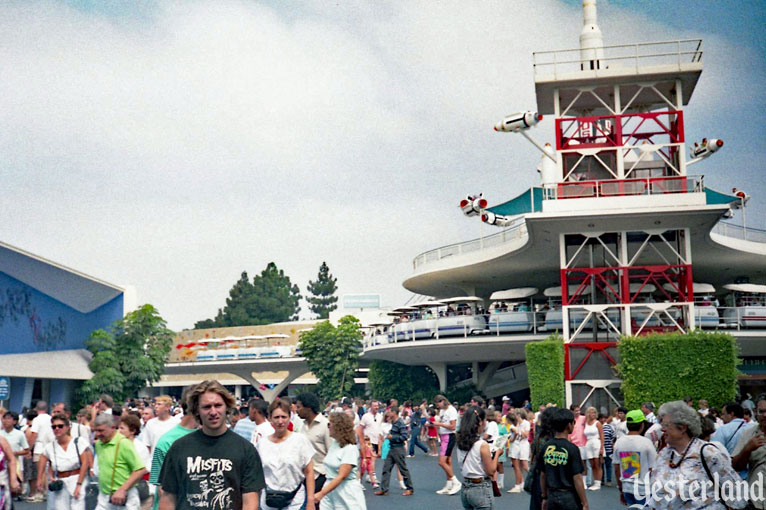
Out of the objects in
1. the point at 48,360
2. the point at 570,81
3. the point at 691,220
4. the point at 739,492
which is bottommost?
the point at 739,492

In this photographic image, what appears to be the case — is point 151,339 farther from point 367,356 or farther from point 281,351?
point 281,351

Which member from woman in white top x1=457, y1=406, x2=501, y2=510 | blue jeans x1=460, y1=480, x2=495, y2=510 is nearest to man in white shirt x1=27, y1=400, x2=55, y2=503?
woman in white top x1=457, y1=406, x2=501, y2=510

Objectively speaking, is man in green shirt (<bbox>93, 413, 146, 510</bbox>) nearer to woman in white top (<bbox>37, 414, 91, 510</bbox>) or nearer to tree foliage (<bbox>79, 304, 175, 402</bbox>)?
woman in white top (<bbox>37, 414, 91, 510</bbox>)

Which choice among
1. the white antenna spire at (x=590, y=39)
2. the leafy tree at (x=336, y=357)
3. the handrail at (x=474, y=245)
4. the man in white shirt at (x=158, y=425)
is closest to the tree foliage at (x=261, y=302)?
the leafy tree at (x=336, y=357)

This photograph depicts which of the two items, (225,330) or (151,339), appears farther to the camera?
(225,330)

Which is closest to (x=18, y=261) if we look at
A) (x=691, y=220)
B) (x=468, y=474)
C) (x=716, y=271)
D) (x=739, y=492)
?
(x=691, y=220)

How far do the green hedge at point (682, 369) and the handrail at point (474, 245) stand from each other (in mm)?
8912

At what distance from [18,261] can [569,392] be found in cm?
2854

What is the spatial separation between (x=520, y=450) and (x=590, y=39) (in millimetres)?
26730

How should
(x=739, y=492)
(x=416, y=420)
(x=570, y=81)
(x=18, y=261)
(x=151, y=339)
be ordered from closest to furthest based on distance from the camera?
(x=739, y=492) → (x=416, y=420) → (x=570, y=81) → (x=18, y=261) → (x=151, y=339)

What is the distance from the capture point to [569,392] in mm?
33156

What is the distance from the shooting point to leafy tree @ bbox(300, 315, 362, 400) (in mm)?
57500

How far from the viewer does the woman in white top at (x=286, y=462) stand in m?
7.58

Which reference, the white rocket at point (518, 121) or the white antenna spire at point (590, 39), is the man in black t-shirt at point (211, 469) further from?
the white antenna spire at point (590, 39)
